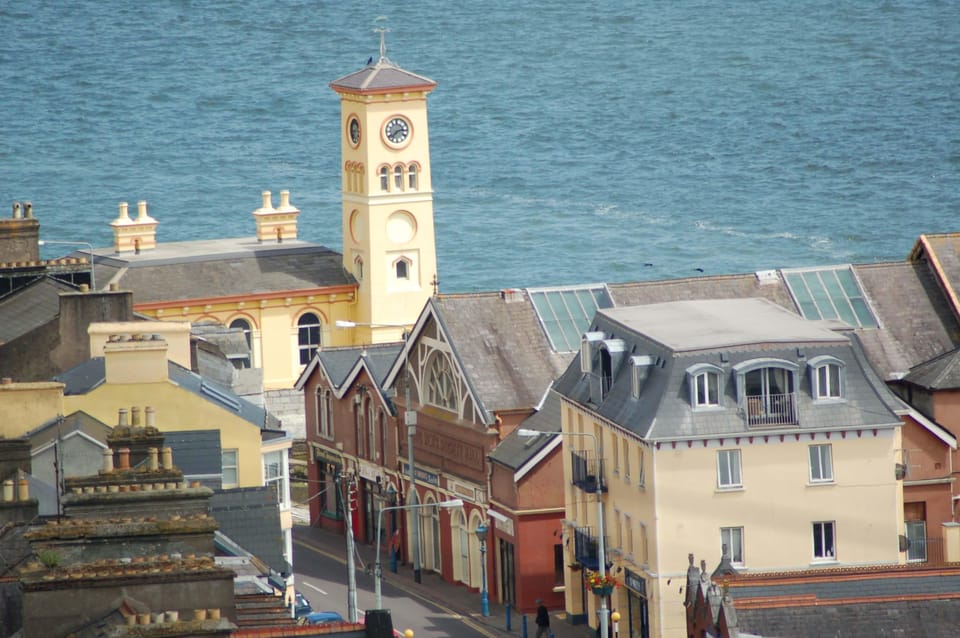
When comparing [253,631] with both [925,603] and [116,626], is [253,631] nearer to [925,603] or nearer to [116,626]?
[116,626]

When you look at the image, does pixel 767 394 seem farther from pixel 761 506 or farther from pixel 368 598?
pixel 368 598

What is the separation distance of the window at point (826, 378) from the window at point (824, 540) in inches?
123

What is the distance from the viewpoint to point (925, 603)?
177 feet

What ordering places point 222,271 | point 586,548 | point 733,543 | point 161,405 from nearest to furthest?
point 161,405
point 733,543
point 586,548
point 222,271

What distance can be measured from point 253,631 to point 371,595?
1645 inches

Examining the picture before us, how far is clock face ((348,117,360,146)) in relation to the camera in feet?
427

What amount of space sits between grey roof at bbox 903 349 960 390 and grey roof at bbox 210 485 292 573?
27.3 meters

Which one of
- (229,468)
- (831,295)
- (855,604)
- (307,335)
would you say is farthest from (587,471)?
(307,335)

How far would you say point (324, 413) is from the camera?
95250 mm

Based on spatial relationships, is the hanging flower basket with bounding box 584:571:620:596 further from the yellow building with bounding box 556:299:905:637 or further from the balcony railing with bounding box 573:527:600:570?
the balcony railing with bounding box 573:527:600:570

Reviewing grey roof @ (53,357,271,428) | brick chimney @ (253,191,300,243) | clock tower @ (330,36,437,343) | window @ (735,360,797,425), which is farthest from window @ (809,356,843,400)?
brick chimney @ (253,191,300,243)

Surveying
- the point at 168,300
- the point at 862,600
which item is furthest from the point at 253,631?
the point at 168,300

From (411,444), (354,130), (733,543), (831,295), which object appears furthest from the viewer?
(354,130)

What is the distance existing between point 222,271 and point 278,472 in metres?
60.9
